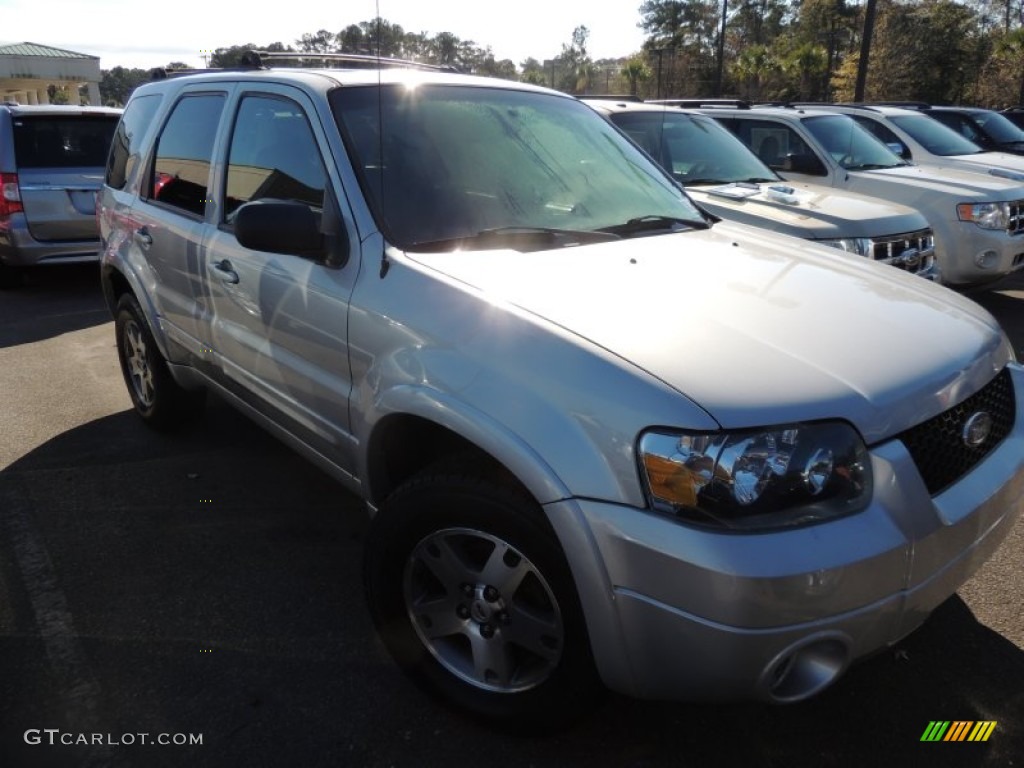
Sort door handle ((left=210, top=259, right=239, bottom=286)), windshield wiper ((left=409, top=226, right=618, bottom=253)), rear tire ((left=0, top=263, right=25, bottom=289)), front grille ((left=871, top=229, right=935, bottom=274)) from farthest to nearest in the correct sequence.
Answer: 1. rear tire ((left=0, top=263, right=25, bottom=289))
2. front grille ((left=871, top=229, right=935, bottom=274))
3. door handle ((left=210, top=259, right=239, bottom=286))
4. windshield wiper ((left=409, top=226, right=618, bottom=253))

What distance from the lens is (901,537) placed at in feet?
6.13

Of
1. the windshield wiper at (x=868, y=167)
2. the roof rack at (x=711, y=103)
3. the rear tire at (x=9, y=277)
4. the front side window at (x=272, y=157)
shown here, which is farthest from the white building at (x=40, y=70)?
the front side window at (x=272, y=157)

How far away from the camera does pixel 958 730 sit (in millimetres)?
2340

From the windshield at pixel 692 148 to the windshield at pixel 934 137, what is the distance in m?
3.74

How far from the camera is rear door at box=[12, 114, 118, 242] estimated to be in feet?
25.9

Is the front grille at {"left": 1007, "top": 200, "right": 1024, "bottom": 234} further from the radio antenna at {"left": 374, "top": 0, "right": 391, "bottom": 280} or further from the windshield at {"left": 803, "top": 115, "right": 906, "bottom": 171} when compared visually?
the radio antenna at {"left": 374, "top": 0, "right": 391, "bottom": 280}

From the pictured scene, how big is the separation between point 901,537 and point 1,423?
16.2ft

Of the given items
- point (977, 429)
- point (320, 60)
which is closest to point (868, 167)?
point (320, 60)

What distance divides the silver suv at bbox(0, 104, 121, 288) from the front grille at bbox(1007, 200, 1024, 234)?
8.67m

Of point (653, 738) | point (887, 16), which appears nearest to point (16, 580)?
point (653, 738)

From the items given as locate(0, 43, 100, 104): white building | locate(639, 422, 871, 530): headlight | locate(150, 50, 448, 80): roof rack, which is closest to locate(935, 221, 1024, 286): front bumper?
locate(150, 50, 448, 80): roof rack

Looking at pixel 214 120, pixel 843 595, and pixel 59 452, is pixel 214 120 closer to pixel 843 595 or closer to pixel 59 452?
pixel 59 452

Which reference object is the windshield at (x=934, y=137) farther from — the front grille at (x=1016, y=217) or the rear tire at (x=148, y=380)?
the rear tire at (x=148, y=380)

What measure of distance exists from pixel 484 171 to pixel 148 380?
2642mm
